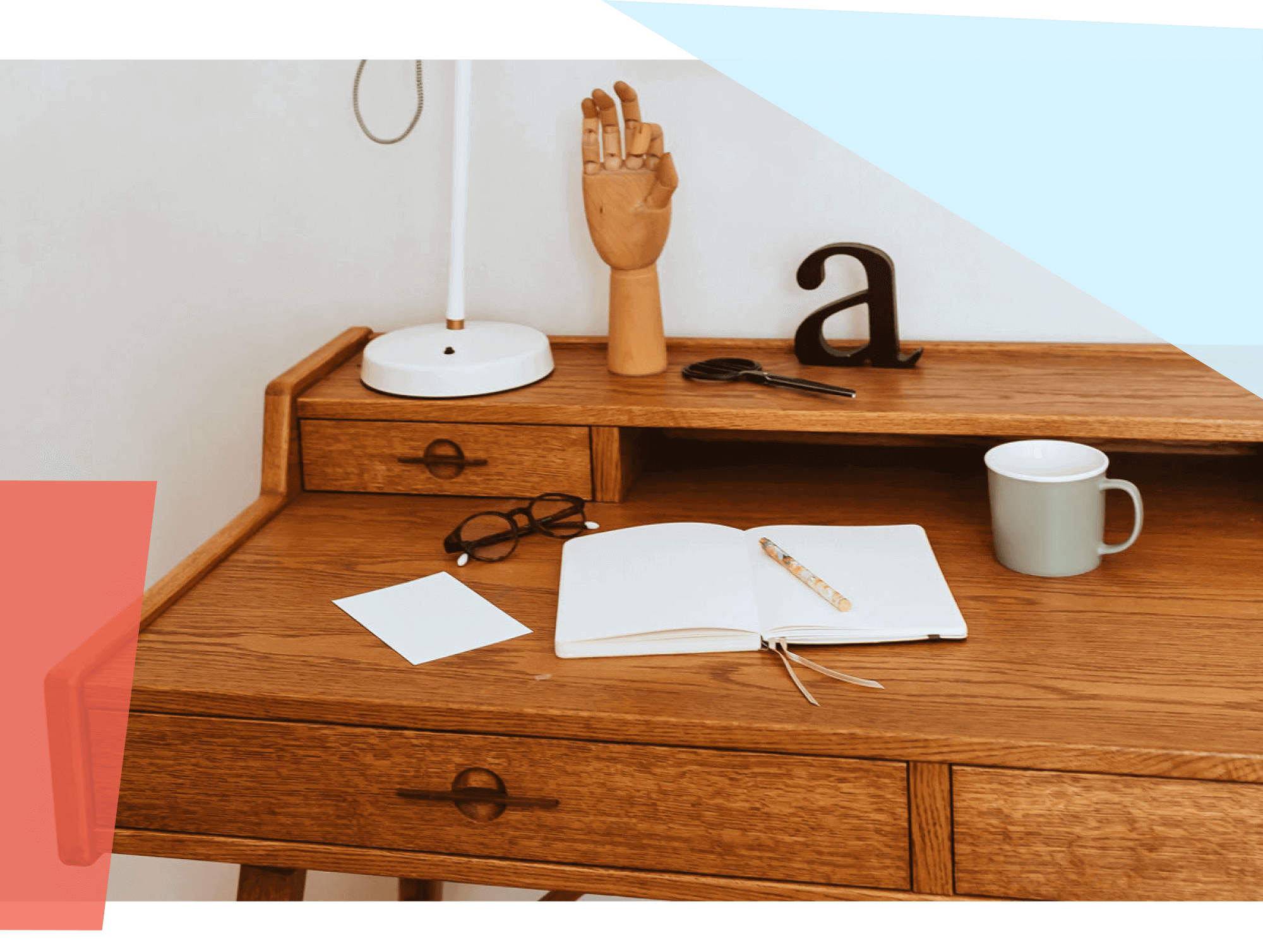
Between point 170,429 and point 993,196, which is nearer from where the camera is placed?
point 993,196

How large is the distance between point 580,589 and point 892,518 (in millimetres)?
375

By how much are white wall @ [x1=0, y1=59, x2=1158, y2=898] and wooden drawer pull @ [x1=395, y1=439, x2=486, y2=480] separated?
296mm

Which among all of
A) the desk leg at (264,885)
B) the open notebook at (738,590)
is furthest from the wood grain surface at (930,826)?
the desk leg at (264,885)

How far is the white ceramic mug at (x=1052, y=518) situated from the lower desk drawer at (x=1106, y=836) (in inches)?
11.3

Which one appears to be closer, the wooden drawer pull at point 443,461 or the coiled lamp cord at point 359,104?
the wooden drawer pull at point 443,461

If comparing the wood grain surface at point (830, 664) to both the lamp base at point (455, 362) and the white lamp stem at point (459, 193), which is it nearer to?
the lamp base at point (455, 362)

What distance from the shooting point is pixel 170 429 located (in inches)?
67.3

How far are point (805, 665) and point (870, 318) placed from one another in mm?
533

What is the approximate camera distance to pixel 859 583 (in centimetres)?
106

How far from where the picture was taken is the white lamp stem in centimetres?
129

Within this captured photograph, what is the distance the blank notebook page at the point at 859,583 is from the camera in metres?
0.98
